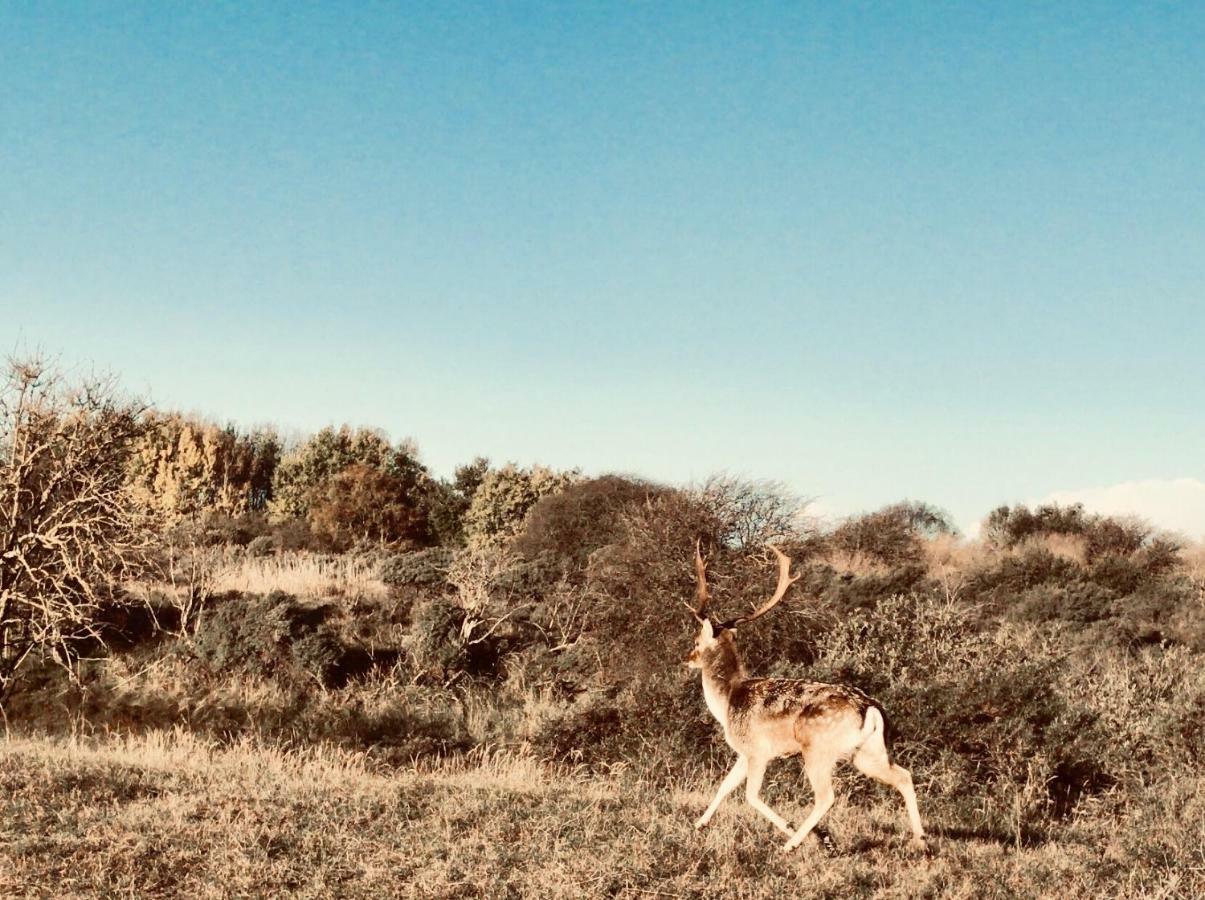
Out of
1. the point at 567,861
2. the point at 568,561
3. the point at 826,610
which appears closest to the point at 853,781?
the point at 567,861

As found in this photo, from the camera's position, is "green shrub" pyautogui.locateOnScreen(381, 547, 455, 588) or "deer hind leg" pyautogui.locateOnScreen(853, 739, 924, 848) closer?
"deer hind leg" pyautogui.locateOnScreen(853, 739, 924, 848)

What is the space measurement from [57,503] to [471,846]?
9.28 meters

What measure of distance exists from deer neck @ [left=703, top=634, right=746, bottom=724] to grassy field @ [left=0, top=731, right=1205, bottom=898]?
2.81ft

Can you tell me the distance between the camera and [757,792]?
6.92 metres

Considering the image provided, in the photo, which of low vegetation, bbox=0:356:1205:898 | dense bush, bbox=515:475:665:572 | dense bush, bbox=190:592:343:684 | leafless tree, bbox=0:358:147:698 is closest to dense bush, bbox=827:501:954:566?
low vegetation, bbox=0:356:1205:898

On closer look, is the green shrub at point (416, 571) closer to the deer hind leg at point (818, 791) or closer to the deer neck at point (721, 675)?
the deer neck at point (721, 675)

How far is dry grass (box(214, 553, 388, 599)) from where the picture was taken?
2162 cm

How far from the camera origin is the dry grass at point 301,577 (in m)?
21.6

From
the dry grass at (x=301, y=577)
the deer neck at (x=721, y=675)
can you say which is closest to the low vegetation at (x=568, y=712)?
the dry grass at (x=301, y=577)

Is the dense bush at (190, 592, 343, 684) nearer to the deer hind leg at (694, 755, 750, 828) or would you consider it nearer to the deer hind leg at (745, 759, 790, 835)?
the deer hind leg at (694, 755, 750, 828)

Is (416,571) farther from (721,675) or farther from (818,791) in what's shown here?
(818,791)

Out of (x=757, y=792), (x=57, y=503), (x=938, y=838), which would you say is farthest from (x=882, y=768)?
(x=57, y=503)

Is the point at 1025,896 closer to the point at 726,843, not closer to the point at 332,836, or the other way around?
the point at 726,843

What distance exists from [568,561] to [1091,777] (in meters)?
15.2
